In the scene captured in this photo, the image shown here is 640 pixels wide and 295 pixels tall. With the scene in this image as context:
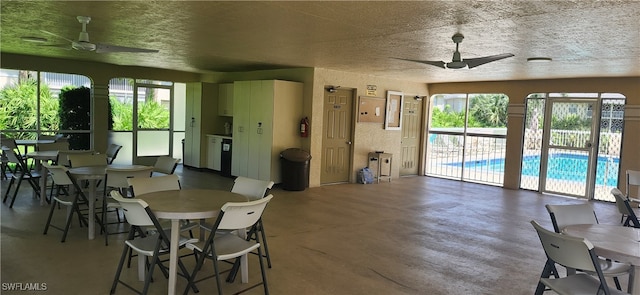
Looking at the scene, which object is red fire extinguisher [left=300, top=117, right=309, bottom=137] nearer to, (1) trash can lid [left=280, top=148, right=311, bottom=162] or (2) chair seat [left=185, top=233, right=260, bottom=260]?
(1) trash can lid [left=280, top=148, right=311, bottom=162]

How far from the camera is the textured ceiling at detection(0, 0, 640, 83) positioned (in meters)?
3.65

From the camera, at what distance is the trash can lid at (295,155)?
316 inches

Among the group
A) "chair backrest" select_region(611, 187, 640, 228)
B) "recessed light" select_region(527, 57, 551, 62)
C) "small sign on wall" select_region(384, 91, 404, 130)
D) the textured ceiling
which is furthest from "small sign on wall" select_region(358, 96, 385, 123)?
"chair backrest" select_region(611, 187, 640, 228)

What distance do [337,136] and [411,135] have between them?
109 inches

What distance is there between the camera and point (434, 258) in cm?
447

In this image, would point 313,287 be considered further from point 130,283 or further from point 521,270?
point 521,270

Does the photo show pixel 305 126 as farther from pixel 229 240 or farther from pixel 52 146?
pixel 229 240

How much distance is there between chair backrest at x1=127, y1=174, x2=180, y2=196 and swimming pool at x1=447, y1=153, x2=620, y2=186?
8102 millimetres

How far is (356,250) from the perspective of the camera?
4.63m

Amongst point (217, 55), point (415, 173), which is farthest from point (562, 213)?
point (415, 173)

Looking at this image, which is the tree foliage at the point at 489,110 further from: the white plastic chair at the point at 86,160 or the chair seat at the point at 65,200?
the chair seat at the point at 65,200

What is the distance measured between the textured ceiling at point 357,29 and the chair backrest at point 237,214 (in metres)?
1.79

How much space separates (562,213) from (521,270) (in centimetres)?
117

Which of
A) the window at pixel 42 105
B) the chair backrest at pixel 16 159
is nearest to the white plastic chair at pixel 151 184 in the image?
the chair backrest at pixel 16 159
